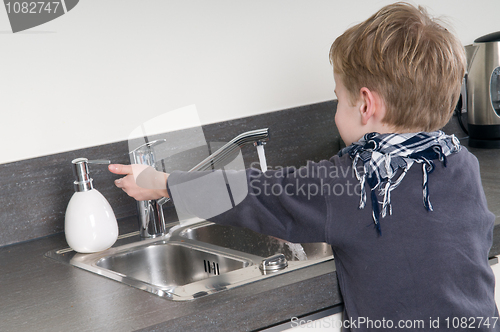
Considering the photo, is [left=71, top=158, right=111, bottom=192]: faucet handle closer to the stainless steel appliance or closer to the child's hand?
the child's hand

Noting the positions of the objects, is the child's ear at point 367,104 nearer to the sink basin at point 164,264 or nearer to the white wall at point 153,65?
the sink basin at point 164,264

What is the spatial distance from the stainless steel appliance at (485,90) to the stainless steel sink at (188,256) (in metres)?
0.83

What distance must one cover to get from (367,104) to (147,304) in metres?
0.48

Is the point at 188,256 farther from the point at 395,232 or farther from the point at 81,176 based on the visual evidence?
the point at 395,232

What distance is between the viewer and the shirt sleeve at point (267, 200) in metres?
0.78

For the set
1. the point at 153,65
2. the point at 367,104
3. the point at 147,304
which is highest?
the point at 153,65

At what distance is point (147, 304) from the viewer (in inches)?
31.0

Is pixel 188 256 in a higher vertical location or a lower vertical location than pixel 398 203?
lower

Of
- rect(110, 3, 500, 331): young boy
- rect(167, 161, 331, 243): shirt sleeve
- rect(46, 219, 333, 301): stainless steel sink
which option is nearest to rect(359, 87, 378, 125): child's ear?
rect(110, 3, 500, 331): young boy

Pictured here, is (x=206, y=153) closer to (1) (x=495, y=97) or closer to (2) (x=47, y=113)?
(2) (x=47, y=113)

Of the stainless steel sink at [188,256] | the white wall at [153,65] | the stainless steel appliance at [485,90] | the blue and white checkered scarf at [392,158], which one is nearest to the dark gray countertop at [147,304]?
the stainless steel sink at [188,256]

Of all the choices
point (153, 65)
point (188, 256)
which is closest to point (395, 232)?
point (188, 256)

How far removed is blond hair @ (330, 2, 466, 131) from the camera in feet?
2.63

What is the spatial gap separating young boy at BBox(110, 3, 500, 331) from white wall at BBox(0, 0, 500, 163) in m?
0.58
